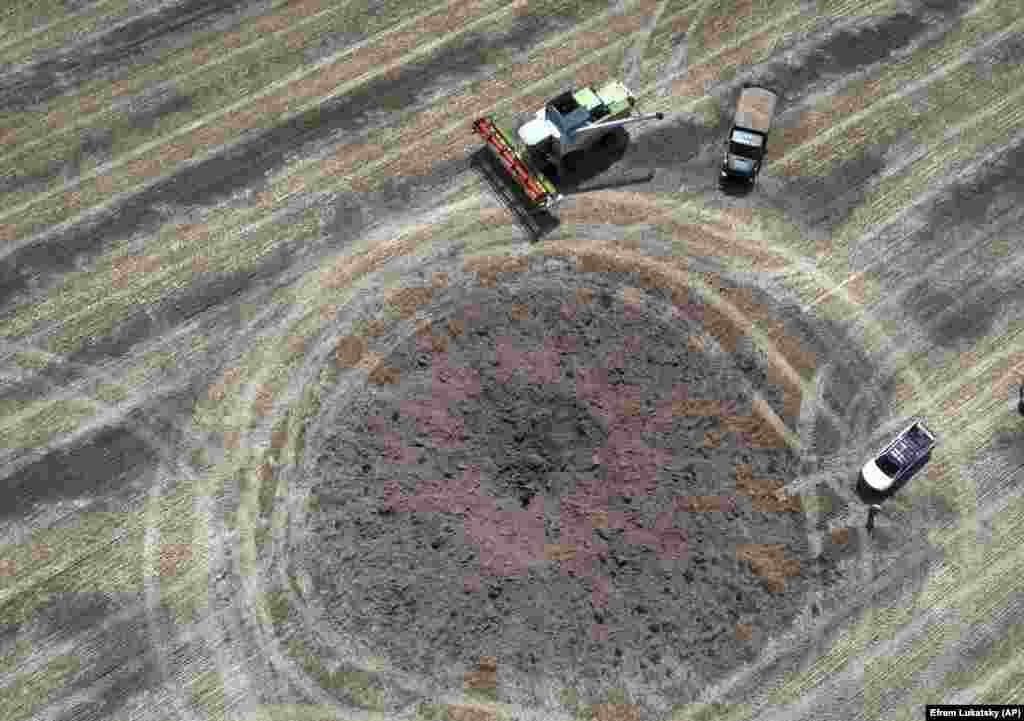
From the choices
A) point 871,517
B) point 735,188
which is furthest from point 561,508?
point 735,188

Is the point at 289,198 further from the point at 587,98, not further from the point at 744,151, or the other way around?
the point at 744,151

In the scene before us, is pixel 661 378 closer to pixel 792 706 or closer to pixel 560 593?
pixel 560 593

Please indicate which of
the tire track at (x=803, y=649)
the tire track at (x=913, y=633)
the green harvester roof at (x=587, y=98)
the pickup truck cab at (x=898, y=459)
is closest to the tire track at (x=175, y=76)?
the green harvester roof at (x=587, y=98)

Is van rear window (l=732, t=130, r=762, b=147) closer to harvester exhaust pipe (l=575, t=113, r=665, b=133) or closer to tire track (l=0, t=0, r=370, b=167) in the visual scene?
harvester exhaust pipe (l=575, t=113, r=665, b=133)

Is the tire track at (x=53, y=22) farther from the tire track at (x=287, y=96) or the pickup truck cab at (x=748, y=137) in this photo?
the pickup truck cab at (x=748, y=137)

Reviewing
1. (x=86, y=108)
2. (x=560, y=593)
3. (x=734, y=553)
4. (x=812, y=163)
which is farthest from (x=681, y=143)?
(x=86, y=108)

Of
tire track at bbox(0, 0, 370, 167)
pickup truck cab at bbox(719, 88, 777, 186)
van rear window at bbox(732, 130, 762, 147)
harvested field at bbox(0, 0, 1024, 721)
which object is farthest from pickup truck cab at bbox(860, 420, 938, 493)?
tire track at bbox(0, 0, 370, 167)
